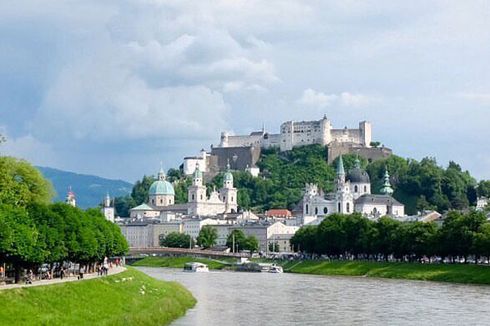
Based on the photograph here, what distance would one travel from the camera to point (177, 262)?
137 m

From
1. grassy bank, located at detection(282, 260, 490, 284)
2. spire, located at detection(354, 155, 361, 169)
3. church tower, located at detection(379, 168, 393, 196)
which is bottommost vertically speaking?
grassy bank, located at detection(282, 260, 490, 284)

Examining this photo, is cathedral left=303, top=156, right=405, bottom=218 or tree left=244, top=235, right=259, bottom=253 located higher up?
cathedral left=303, top=156, right=405, bottom=218

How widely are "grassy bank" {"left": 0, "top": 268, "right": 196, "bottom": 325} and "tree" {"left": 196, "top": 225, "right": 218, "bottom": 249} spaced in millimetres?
106824

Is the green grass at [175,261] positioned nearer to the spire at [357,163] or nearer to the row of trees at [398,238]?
the row of trees at [398,238]

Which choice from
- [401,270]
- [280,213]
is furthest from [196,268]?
[280,213]

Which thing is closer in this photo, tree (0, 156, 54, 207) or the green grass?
tree (0, 156, 54, 207)

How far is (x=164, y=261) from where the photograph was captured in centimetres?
13888

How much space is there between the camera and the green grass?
430 feet

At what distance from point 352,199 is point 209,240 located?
86.1 ft

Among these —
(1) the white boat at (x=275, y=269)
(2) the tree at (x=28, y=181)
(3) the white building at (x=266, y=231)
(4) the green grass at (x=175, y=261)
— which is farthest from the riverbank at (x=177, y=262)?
(2) the tree at (x=28, y=181)

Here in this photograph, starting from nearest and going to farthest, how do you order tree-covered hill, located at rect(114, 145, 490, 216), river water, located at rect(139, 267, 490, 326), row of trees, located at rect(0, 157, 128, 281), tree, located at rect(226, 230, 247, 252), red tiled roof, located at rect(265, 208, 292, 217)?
row of trees, located at rect(0, 157, 128, 281) → river water, located at rect(139, 267, 490, 326) → tree, located at rect(226, 230, 247, 252) → tree-covered hill, located at rect(114, 145, 490, 216) → red tiled roof, located at rect(265, 208, 292, 217)

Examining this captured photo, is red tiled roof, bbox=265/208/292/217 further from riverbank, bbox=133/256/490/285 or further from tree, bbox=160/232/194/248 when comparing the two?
riverbank, bbox=133/256/490/285

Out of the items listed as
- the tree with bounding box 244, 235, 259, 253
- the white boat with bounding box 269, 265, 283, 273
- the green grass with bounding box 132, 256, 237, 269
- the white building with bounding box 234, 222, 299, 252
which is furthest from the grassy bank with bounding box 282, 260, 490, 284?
the white building with bounding box 234, 222, 299, 252

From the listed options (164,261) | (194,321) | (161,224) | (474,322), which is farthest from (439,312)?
(161,224)
